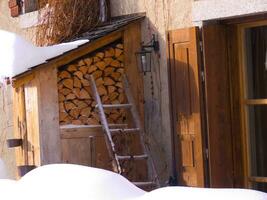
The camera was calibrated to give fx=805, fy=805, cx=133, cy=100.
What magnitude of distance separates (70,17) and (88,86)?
3.84 feet

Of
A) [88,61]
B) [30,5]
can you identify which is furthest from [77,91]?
[30,5]

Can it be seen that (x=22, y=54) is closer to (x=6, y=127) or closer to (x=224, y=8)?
(x=224, y=8)

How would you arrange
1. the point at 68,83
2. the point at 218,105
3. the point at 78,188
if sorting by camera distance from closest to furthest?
the point at 78,188
the point at 218,105
the point at 68,83

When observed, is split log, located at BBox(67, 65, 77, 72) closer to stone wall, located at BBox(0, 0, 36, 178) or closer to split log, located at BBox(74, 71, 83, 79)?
split log, located at BBox(74, 71, 83, 79)

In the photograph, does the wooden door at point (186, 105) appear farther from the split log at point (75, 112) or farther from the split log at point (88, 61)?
the split log at point (75, 112)

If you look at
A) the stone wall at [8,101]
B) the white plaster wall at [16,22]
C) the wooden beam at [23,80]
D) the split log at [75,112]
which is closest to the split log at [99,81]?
the split log at [75,112]

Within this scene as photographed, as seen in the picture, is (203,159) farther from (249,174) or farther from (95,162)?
(95,162)

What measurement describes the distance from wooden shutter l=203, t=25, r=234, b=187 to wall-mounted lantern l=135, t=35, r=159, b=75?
85 centimetres

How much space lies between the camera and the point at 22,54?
805 centimetres

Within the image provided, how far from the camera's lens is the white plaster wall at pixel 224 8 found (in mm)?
7082

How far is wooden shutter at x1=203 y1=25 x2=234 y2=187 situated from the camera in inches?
293

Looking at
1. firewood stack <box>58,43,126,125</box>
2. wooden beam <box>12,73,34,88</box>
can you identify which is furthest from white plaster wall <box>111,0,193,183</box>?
wooden beam <box>12,73,34,88</box>

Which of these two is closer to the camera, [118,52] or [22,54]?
[22,54]

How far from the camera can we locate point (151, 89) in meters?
8.30
